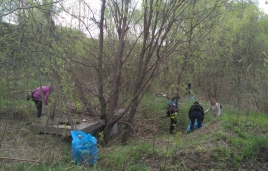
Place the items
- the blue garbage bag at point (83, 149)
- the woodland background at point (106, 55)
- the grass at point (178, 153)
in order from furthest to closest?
the woodland background at point (106, 55) < the blue garbage bag at point (83, 149) < the grass at point (178, 153)

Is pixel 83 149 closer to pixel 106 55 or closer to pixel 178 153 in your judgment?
pixel 178 153

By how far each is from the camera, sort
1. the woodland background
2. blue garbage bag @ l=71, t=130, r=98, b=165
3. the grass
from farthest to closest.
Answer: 1. the woodland background
2. blue garbage bag @ l=71, t=130, r=98, b=165
3. the grass

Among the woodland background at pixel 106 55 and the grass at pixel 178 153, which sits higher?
the woodland background at pixel 106 55

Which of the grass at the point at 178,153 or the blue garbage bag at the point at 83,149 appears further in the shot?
the blue garbage bag at the point at 83,149

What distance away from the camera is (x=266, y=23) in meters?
20.3

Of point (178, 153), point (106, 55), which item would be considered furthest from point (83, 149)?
point (106, 55)

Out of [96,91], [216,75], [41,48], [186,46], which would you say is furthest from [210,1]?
[216,75]

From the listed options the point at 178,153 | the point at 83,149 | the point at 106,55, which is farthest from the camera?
the point at 106,55

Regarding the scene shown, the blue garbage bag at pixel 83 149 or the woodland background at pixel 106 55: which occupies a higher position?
the woodland background at pixel 106 55

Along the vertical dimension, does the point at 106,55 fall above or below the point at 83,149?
above

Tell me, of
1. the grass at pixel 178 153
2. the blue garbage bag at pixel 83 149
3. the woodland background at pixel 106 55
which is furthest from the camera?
the woodland background at pixel 106 55

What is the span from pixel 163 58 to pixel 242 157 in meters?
3.65

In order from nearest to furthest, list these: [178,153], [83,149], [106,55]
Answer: [178,153] → [83,149] → [106,55]

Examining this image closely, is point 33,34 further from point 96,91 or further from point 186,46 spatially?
point 186,46
